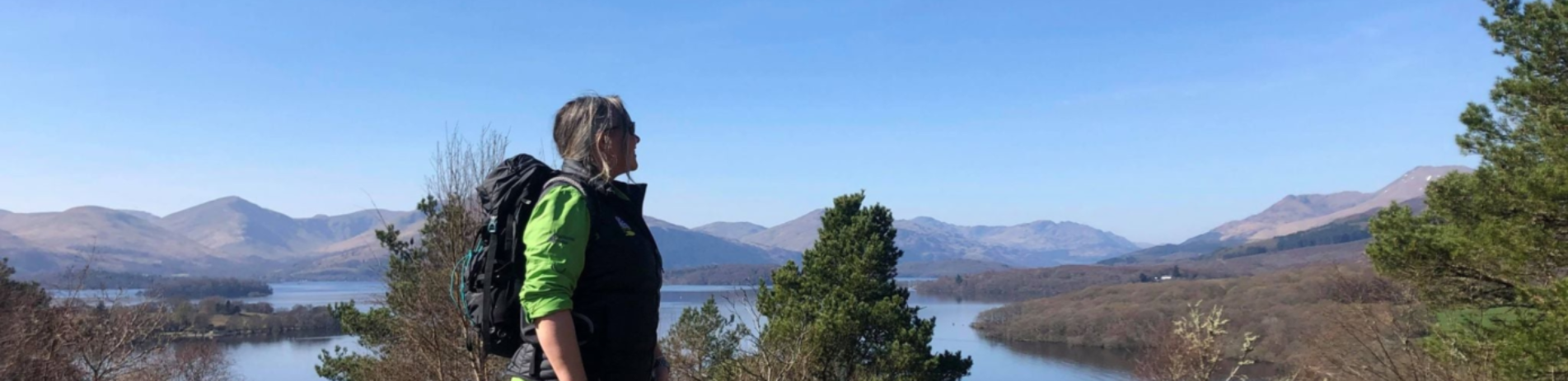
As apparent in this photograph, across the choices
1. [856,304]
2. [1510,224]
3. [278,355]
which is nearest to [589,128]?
[1510,224]

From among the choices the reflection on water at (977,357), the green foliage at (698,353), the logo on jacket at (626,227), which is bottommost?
the reflection on water at (977,357)

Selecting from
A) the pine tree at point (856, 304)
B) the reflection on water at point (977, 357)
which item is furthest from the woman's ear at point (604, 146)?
the reflection on water at point (977, 357)

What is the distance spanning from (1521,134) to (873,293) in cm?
1026

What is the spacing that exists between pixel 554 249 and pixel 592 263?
0.10 m

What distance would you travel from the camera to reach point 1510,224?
9.03 metres

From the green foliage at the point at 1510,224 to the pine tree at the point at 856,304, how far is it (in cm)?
814

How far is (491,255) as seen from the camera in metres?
1.61

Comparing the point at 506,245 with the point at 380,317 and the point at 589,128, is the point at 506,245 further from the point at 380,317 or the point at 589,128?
the point at 380,317

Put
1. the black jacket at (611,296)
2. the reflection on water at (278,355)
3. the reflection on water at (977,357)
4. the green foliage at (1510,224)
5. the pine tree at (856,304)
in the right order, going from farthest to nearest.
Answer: the reflection on water at (977,357) → the reflection on water at (278,355) → the pine tree at (856,304) → the green foliage at (1510,224) → the black jacket at (611,296)

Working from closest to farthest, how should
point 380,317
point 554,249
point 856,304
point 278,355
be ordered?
point 554,249 → point 380,317 → point 856,304 → point 278,355

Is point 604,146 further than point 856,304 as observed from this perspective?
No

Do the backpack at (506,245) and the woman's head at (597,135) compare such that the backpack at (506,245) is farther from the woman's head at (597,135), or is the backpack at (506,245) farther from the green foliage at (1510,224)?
the green foliage at (1510,224)

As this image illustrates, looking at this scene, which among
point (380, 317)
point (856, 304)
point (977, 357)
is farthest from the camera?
point (977, 357)

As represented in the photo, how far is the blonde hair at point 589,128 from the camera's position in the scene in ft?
5.46
